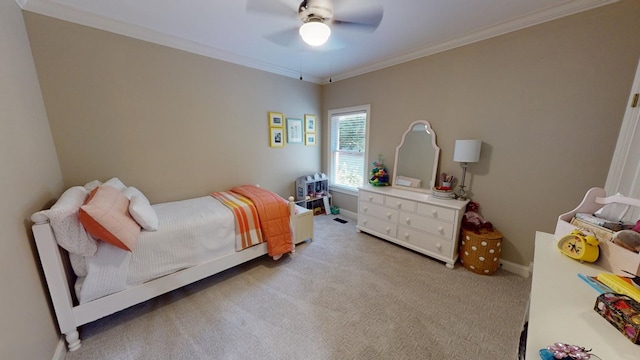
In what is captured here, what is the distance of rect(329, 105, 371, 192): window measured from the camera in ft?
11.4

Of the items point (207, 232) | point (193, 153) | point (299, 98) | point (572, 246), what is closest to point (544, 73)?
point (572, 246)

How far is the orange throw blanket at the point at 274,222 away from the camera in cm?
231

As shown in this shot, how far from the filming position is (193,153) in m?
2.64

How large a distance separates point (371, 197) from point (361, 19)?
2019 millimetres

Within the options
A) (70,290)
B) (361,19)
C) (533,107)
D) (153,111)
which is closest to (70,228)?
(70,290)

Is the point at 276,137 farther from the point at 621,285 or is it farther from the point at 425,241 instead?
the point at 621,285

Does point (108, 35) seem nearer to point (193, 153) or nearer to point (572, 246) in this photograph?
point (193, 153)

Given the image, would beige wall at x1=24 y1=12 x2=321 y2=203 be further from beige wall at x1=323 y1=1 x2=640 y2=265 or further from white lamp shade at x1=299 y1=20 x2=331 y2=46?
beige wall at x1=323 y1=1 x2=640 y2=265

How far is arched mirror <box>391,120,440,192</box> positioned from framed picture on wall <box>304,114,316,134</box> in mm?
1542

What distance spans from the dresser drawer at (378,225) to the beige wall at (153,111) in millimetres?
1547

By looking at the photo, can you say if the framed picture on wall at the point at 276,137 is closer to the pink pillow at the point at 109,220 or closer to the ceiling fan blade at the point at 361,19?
the ceiling fan blade at the point at 361,19

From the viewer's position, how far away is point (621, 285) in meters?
0.80

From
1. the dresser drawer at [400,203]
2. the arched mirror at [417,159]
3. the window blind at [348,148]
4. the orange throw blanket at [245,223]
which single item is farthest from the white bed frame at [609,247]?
the window blind at [348,148]

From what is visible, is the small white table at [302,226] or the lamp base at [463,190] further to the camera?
the small white table at [302,226]
